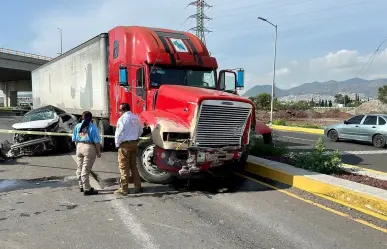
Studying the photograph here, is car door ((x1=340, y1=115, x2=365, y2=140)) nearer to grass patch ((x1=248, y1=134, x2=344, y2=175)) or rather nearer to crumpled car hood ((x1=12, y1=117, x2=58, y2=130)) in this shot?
grass patch ((x1=248, y1=134, x2=344, y2=175))

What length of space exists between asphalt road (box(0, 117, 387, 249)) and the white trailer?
15.9 ft

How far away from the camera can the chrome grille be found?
24.1 ft

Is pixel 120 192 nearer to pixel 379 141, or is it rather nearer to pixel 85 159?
pixel 85 159

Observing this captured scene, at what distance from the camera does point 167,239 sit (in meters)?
4.98

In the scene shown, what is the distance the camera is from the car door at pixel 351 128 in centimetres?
1769

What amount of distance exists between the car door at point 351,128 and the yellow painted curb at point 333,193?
33.9 ft

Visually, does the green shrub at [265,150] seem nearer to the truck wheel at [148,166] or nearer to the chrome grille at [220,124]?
the chrome grille at [220,124]

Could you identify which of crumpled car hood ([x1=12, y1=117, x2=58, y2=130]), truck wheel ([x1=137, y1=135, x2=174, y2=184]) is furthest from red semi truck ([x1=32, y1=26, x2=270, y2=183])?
crumpled car hood ([x1=12, y1=117, x2=58, y2=130])


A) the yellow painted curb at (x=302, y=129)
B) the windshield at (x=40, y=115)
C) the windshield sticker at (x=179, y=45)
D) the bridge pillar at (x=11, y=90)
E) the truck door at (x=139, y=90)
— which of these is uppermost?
Result: the bridge pillar at (x=11, y=90)

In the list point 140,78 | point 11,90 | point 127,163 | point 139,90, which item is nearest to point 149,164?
point 127,163

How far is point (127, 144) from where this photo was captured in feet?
24.4

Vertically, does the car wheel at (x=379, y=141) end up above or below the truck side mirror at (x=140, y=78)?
below

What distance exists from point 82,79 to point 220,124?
27.1ft

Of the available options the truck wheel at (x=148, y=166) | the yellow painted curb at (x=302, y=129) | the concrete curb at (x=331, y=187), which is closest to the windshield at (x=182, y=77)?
the truck wheel at (x=148, y=166)
